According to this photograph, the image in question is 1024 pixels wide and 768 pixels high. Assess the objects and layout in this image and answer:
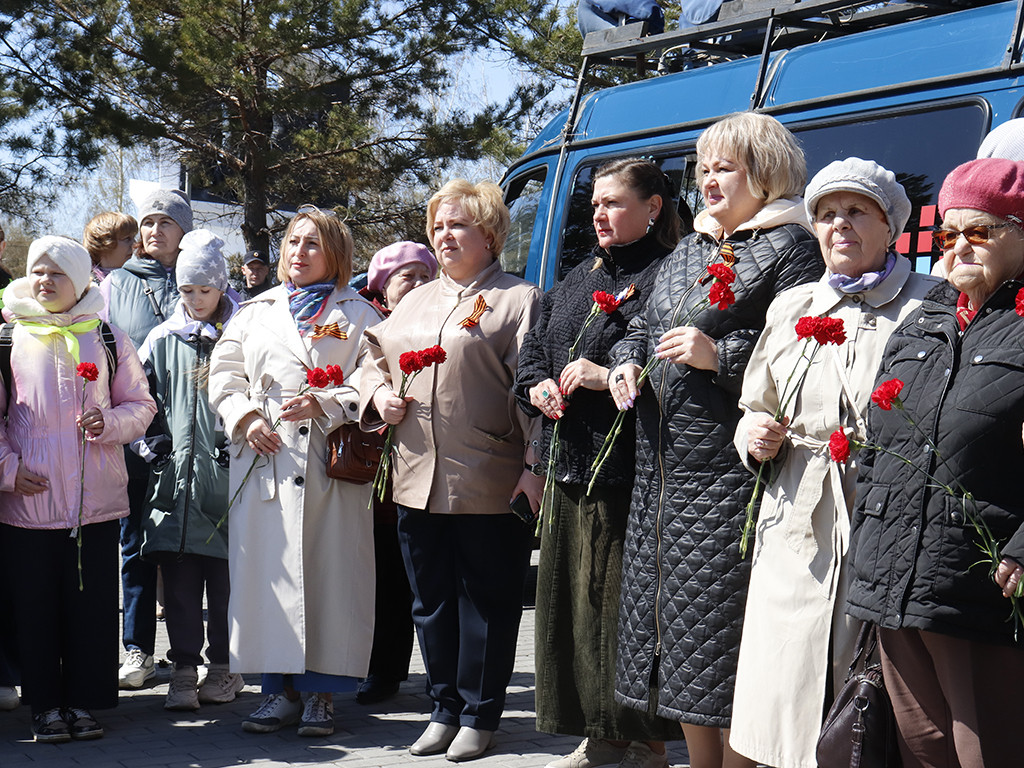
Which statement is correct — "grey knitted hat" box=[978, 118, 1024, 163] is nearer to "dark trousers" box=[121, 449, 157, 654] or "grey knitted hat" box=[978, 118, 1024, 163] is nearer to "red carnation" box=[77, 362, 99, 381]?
"red carnation" box=[77, 362, 99, 381]

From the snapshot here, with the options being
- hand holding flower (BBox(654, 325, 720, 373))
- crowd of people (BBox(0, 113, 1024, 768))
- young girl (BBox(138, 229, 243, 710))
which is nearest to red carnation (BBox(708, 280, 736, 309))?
crowd of people (BBox(0, 113, 1024, 768))

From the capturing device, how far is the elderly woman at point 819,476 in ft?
11.2

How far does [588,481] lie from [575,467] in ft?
0.22

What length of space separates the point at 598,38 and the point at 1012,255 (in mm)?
5230

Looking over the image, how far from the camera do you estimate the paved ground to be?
474 cm

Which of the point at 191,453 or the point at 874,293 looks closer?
the point at 874,293

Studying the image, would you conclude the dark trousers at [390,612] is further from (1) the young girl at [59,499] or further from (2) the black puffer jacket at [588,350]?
(2) the black puffer jacket at [588,350]

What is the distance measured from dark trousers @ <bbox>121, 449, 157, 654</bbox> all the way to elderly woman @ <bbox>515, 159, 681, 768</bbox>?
2156 mm

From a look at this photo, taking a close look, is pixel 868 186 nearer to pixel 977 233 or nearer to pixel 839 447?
pixel 977 233

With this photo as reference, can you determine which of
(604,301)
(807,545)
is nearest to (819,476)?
(807,545)

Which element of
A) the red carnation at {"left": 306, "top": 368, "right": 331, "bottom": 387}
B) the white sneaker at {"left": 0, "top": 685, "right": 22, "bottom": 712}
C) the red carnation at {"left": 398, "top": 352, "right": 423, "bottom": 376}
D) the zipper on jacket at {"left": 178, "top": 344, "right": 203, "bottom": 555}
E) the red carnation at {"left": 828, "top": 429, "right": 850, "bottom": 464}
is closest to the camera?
the red carnation at {"left": 828, "top": 429, "right": 850, "bottom": 464}

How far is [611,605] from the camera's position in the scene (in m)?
4.36

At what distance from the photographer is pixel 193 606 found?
5648mm

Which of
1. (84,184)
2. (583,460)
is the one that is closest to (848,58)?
(583,460)
